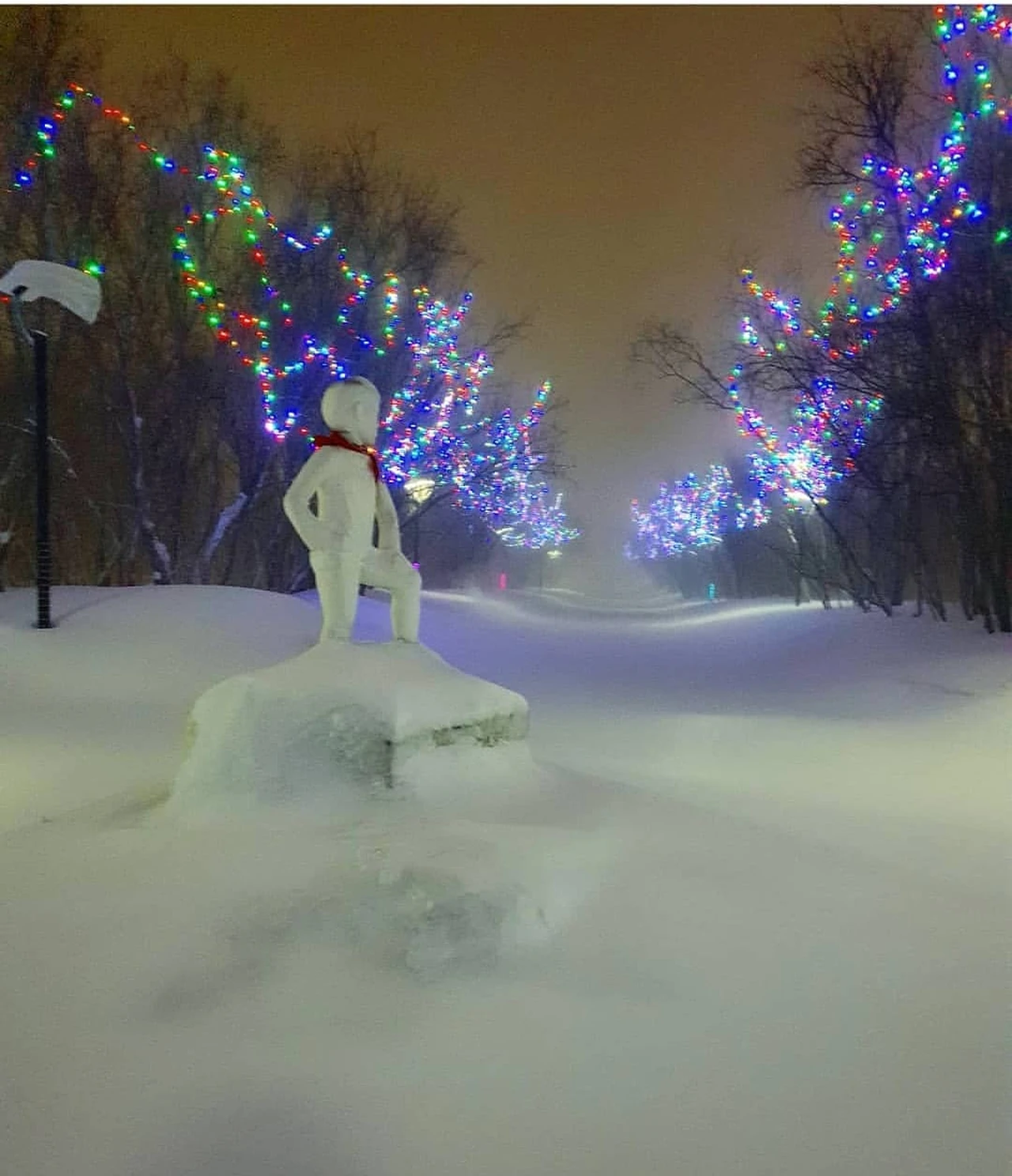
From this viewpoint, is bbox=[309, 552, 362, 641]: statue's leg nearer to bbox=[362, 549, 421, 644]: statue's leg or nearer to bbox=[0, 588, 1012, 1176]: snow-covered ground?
bbox=[362, 549, 421, 644]: statue's leg

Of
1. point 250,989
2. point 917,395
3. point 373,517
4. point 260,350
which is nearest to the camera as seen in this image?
point 250,989

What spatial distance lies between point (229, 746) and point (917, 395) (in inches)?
481

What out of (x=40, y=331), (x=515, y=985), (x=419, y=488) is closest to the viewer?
(x=515, y=985)

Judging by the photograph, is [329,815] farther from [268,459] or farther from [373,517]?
[268,459]

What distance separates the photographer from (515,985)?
3393mm

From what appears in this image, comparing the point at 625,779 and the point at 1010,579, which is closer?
the point at 625,779

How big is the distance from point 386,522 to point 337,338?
15721mm

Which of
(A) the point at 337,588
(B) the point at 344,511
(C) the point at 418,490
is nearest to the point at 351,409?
(B) the point at 344,511

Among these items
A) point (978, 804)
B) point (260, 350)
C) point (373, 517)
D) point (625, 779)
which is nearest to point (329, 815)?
point (373, 517)

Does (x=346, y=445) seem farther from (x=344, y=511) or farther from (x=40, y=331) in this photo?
(x=40, y=331)

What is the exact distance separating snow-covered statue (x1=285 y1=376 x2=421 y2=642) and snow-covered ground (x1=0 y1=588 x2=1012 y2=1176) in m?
1.25

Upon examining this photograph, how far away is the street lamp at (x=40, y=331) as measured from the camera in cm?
1201

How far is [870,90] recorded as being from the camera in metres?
14.5

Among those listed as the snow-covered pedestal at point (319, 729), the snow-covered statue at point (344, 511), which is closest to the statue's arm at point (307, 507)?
the snow-covered statue at point (344, 511)
